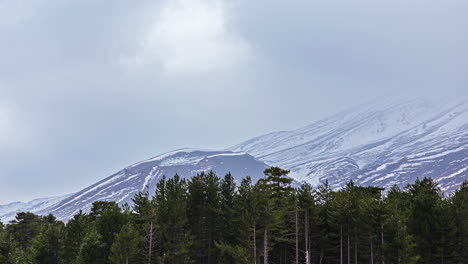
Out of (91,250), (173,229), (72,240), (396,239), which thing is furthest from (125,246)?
(396,239)

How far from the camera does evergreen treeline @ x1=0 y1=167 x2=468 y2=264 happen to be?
49.5m

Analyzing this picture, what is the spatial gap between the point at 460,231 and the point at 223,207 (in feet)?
97.1

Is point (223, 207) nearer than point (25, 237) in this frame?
Yes

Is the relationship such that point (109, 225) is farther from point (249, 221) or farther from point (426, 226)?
point (426, 226)

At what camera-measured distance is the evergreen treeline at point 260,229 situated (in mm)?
49500

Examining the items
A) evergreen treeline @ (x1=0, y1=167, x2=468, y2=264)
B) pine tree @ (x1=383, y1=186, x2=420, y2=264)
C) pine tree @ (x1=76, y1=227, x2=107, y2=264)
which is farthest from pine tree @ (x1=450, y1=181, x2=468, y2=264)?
pine tree @ (x1=76, y1=227, x2=107, y2=264)

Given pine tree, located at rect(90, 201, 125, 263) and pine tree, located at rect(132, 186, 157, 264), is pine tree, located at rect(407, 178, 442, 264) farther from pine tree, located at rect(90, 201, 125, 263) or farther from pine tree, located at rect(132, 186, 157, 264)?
pine tree, located at rect(90, 201, 125, 263)

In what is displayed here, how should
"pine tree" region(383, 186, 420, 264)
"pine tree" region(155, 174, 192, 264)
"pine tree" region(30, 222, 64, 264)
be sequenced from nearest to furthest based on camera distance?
"pine tree" region(383, 186, 420, 264) → "pine tree" region(155, 174, 192, 264) → "pine tree" region(30, 222, 64, 264)

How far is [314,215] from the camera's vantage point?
5625 centimetres

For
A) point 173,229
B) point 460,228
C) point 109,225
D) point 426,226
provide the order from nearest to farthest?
point 460,228 < point 426,226 < point 173,229 < point 109,225

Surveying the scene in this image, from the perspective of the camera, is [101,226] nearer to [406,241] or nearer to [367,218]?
[367,218]

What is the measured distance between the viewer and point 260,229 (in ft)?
170

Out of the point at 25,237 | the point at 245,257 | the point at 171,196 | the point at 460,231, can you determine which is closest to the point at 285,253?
the point at 245,257

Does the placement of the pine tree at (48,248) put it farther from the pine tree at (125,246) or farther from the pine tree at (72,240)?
the pine tree at (125,246)
